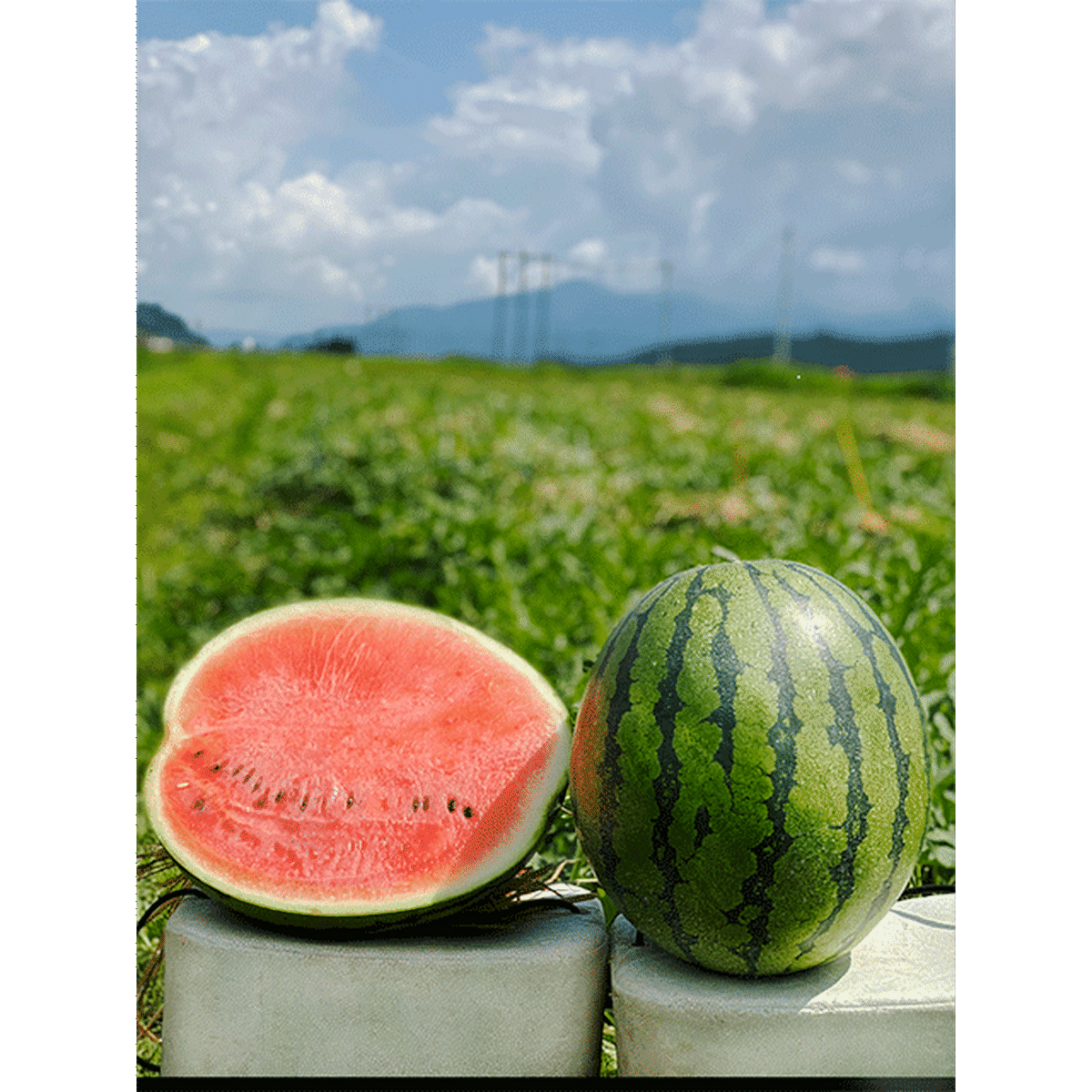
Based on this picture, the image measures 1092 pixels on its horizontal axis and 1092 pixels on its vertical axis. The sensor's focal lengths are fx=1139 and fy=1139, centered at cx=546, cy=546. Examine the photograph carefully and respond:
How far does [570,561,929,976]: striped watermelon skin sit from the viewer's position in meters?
1.52

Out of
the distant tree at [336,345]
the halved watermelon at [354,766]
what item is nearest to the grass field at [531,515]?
the halved watermelon at [354,766]

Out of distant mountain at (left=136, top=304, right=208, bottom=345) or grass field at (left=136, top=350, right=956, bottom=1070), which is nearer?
distant mountain at (left=136, top=304, right=208, bottom=345)

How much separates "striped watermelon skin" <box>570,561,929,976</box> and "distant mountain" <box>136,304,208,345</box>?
90cm

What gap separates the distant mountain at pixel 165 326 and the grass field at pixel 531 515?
101cm

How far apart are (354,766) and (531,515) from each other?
11.2ft

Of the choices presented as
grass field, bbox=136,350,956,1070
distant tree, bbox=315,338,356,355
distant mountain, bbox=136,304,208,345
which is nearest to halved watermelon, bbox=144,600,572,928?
grass field, bbox=136,350,956,1070

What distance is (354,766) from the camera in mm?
1821

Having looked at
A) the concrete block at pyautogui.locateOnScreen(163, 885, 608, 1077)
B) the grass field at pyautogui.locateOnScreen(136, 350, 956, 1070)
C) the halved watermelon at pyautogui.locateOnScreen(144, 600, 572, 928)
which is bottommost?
the concrete block at pyautogui.locateOnScreen(163, 885, 608, 1077)

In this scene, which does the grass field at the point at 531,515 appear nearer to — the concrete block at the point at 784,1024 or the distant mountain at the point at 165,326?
the concrete block at the point at 784,1024

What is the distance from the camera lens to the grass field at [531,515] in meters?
3.40

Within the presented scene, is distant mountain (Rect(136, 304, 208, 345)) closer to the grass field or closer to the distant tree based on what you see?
the distant tree

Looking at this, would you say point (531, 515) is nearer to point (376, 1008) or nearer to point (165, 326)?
point (165, 326)
